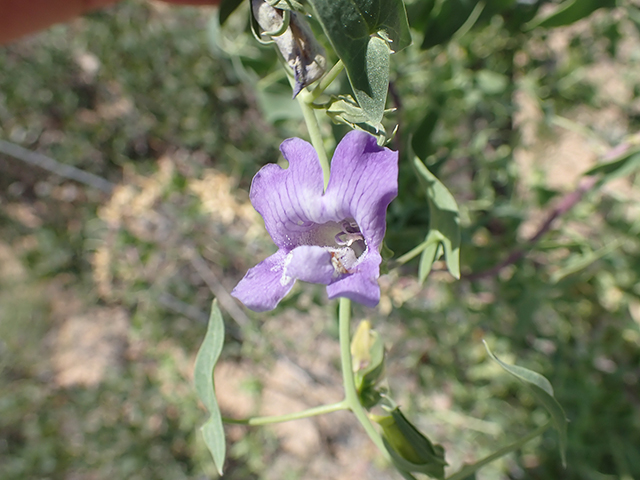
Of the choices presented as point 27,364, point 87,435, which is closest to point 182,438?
point 87,435

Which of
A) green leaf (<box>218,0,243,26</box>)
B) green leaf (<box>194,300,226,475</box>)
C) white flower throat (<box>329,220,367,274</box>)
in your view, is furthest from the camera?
green leaf (<box>218,0,243,26</box>)

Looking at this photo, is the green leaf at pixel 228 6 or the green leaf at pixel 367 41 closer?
the green leaf at pixel 367 41

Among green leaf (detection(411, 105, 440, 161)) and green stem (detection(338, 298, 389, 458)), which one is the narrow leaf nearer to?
green stem (detection(338, 298, 389, 458))

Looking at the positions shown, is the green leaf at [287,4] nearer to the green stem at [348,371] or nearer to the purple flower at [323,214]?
the purple flower at [323,214]

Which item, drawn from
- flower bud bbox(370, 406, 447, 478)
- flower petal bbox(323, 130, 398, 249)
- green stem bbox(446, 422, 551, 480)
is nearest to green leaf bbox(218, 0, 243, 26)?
flower petal bbox(323, 130, 398, 249)

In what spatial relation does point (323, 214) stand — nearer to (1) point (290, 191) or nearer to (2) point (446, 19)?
(1) point (290, 191)

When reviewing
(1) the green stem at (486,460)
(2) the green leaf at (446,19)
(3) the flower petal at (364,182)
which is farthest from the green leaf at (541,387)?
(2) the green leaf at (446,19)
